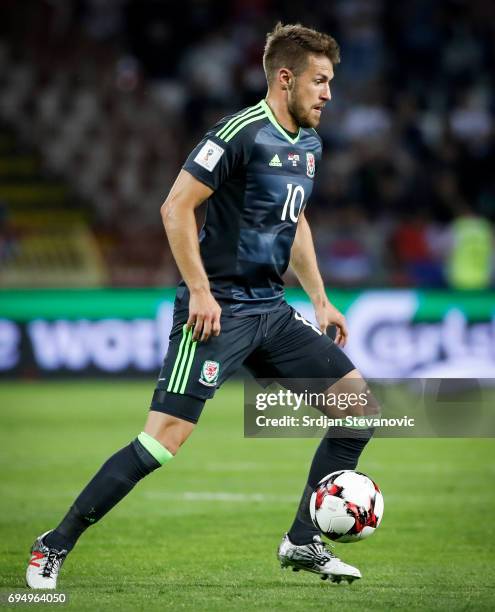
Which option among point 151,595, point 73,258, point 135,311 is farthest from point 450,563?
point 73,258

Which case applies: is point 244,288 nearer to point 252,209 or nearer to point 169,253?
point 252,209

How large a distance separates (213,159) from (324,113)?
1316 centimetres

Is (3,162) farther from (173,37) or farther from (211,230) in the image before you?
(211,230)

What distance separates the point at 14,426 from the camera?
37.2 ft

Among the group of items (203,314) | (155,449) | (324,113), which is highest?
(324,113)

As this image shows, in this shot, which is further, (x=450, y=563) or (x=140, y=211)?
(x=140, y=211)

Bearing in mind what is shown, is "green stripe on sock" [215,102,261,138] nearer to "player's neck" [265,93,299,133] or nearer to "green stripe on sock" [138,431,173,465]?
"player's neck" [265,93,299,133]

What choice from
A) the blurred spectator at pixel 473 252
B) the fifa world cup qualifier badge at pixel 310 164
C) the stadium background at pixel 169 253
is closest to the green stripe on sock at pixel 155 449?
the stadium background at pixel 169 253

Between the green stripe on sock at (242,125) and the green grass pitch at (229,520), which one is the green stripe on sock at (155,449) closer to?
the green grass pitch at (229,520)

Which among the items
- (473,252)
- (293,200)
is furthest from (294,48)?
(473,252)

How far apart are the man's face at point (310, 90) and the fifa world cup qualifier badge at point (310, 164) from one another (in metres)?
0.19

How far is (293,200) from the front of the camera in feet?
18.2

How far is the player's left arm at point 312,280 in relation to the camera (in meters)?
5.97

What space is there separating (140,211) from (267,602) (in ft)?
45.2
